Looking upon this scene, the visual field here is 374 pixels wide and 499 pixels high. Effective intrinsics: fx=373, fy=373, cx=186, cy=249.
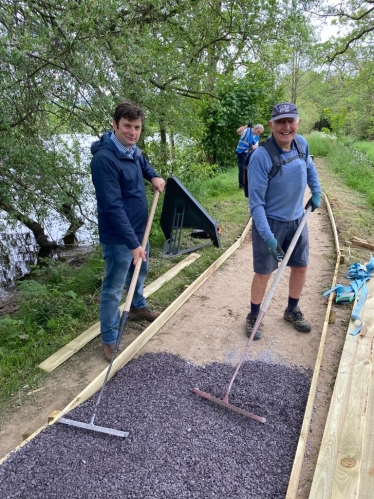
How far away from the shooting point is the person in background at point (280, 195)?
2980mm

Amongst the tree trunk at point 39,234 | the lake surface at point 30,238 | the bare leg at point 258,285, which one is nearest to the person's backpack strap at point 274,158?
the bare leg at point 258,285

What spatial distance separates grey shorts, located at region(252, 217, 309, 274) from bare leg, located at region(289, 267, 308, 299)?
0.11m

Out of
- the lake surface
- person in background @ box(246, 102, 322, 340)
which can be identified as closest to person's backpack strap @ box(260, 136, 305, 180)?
person in background @ box(246, 102, 322, 340)

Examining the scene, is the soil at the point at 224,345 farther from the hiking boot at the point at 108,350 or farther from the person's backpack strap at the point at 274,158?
the person's backpack strap at the point at 274,158

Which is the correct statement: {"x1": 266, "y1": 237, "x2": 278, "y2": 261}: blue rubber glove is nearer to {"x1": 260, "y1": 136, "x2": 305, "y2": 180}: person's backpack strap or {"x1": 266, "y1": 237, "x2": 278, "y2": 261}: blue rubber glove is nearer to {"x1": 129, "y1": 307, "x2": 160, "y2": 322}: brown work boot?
{"x1": 260, "y1": 136, "x2": 305, "y2": 180}: person's backpack strap

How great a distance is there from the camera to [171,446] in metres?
2.40

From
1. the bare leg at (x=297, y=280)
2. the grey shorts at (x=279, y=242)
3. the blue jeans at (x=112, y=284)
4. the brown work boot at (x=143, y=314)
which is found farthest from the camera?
the brown work boot at (x=143, y=314)

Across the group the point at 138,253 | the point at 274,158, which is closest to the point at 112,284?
the point at 138,253

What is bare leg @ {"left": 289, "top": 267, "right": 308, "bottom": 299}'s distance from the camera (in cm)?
366

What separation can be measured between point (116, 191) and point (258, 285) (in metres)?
1.62

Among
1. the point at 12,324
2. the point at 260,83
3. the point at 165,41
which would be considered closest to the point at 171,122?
the point at 165,41

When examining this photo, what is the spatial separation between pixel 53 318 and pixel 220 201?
6.02 m

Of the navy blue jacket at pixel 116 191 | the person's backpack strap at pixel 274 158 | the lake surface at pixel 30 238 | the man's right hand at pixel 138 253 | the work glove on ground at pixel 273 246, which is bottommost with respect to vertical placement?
the lake surface at pixel 30 238

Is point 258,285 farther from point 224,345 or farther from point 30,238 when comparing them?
point 30,238
